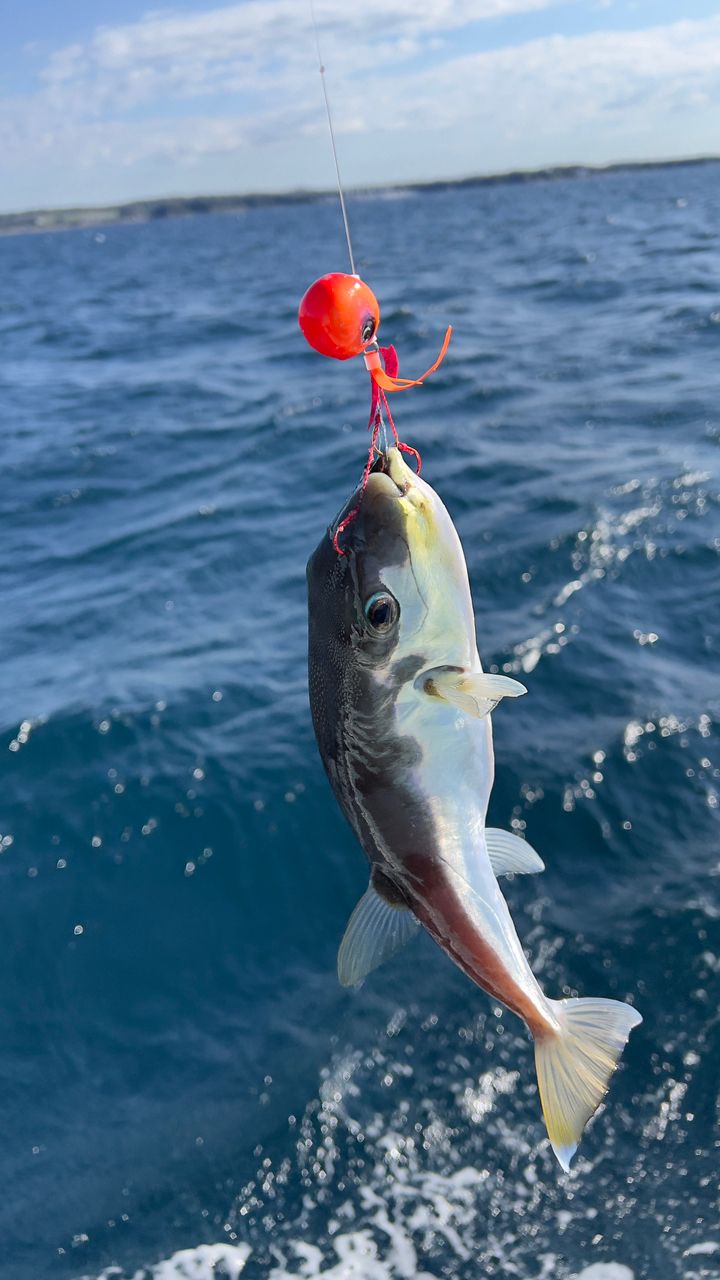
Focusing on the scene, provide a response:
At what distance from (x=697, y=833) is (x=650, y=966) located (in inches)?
55.9

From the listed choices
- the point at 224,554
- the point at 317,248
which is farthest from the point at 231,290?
the point at 224,554

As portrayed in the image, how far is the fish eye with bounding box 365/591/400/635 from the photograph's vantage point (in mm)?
2955

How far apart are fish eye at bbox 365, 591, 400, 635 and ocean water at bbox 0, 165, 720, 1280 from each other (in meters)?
4.28

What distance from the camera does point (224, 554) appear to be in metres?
13.3

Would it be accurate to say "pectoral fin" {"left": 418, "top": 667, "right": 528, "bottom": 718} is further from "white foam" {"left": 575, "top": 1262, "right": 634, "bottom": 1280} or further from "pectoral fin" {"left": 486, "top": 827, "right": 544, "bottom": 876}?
"white foam" {"left": 575, "top": 1262, "right": 634, "bottom": 1280}

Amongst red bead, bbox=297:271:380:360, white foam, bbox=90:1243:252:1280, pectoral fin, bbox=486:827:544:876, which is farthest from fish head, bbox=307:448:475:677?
white foam, bbox=90:1243:252:1280

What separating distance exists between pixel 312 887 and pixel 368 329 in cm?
558

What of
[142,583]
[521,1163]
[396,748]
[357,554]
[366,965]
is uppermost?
[357,554]

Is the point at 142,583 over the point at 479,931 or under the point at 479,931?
under

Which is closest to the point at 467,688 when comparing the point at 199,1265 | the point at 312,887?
the point at 199,1265

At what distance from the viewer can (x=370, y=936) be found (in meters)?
3.28

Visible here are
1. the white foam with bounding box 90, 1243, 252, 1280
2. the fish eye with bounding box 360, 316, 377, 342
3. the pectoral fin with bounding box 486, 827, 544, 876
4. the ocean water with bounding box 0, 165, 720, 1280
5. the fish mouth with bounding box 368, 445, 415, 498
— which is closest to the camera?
the fish mouth with bounding box 368, 445, 415, 498

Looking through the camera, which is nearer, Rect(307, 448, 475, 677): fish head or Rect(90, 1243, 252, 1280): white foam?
Rect(307, 448, 475, 677): fish head

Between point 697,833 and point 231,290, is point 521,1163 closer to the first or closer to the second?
point 697,833
